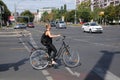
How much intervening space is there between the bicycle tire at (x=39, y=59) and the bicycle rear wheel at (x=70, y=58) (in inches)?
29.6

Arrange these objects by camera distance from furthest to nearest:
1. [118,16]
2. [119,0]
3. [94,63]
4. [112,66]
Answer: [119,0]
[118,16]
[94,63]
[112,66]

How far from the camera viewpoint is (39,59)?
11.6m

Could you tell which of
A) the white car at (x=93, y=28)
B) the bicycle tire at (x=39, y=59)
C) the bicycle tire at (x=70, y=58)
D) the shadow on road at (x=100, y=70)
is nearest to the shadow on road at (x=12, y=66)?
the bicycle tire at (x=39, y=59)

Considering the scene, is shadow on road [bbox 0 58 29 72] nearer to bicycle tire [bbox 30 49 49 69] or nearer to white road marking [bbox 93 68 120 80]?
bicycle tire [bbox 30 49 49 69]

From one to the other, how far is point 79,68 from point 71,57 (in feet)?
1.64

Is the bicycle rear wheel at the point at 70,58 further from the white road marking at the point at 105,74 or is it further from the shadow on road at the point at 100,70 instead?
the white road marking at the point at 105,74

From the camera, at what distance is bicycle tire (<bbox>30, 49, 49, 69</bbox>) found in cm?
1159

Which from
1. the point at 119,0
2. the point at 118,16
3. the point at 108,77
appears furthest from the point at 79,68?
the point at 119,0

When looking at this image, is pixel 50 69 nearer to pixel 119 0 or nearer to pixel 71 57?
pixel 71 57

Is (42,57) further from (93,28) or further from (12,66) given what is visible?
(93,28)

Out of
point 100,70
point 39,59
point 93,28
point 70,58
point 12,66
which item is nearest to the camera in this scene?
point 100,70

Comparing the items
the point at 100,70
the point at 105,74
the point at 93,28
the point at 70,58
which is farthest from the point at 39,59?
the point at 93,28

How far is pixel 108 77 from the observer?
995 cm

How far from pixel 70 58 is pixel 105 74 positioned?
1916mm
